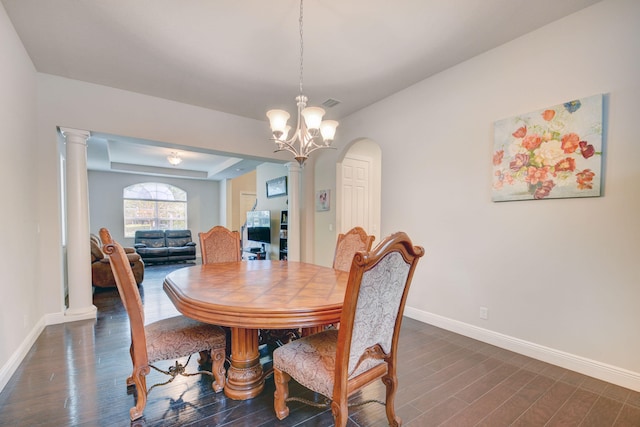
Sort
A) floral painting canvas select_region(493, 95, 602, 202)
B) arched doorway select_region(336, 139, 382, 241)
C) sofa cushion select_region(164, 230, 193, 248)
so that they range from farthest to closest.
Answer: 1. sofa cushion select_region(164, 230, 193, 248)
2. arched doorway select_region(336, 139, 382, 241)
3. floral painting canvas select_region(493, 95, 602, 202)

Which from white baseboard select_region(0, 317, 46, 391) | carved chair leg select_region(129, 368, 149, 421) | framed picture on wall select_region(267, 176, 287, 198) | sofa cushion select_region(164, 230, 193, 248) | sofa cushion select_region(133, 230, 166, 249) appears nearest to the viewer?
carved chair leg select_region(129, 368, 149, 421)

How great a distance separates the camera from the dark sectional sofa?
729 cm

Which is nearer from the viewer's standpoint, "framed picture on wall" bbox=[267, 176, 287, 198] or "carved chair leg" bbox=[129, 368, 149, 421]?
"carved chair leg" bbox=[129, 368, 149, 421]

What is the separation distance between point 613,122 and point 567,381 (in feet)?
6.30

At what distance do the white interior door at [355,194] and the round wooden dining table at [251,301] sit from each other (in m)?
2.48

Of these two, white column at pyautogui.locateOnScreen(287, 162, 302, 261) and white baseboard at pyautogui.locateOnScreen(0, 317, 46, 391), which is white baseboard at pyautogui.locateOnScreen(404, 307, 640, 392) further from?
white baseboard at pyautogui.locateOnScreen(0, 317, 46, 391)

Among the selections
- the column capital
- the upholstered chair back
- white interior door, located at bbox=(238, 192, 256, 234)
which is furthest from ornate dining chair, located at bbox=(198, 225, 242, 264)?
white interior door, located at bbox=(238, 192, 256, 234)

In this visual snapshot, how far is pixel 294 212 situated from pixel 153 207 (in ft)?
19.4

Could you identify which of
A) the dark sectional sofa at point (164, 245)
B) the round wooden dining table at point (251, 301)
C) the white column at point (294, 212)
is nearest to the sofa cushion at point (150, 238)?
the dark sectional sofa at point (164, 245)

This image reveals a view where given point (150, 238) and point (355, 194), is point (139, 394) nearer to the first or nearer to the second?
point (355, 194)

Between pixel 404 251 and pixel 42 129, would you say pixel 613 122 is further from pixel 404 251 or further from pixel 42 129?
pixel 42 129

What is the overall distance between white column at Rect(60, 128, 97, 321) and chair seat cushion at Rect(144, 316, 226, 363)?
2219mm

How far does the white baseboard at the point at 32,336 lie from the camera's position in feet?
6.50

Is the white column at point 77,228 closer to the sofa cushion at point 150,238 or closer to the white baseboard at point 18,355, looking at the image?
the white baseboard at point 18,355
